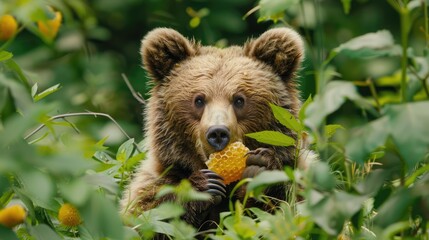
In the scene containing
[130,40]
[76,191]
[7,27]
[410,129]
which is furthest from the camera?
[130,40]

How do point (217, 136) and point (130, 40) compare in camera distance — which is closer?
point (217, 136)

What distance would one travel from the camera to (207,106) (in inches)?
219

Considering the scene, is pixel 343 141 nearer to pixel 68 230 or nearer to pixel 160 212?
pixel 160 212

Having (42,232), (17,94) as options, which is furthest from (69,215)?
(17,94)

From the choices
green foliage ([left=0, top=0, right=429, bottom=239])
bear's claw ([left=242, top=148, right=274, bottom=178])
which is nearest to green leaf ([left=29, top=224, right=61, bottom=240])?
green foliage ([left=0, top=0, right=429, bottom=239])

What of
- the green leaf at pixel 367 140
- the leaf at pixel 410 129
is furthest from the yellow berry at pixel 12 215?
the leaf at pixel 410 129

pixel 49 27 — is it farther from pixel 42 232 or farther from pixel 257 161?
pixel 257 161

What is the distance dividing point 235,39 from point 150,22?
2.18 feet

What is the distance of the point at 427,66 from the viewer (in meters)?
3.70

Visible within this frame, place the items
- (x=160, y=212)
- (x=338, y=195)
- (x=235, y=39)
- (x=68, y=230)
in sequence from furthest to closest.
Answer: (x=235, y=39)
(x=68, y=230)
(x=160, y=212)
(x=338, y=195)

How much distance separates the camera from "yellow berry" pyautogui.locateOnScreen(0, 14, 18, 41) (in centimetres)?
374

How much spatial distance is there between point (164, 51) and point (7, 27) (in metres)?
2.14

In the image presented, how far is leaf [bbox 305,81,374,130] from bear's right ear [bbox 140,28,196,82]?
2.33 meters

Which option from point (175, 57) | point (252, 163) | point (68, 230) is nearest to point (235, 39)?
point (175, 57)
